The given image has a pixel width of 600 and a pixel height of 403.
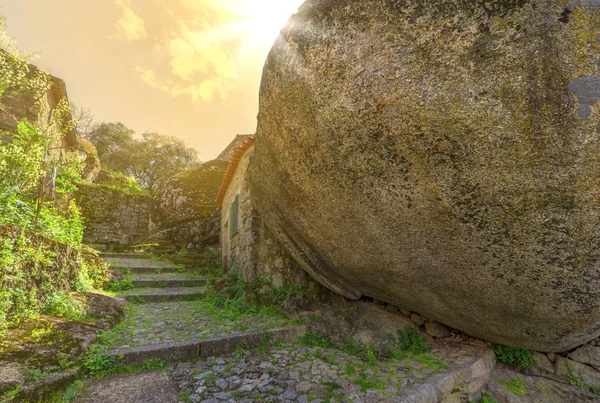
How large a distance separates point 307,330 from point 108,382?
230 cm

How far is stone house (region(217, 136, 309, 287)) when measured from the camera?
462 centimetres

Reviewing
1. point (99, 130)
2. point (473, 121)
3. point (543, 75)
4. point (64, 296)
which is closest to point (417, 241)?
point (473, 121)

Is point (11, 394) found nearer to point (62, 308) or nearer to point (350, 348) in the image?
point (62, 308)

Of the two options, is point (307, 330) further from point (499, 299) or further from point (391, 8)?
point (391, 8)

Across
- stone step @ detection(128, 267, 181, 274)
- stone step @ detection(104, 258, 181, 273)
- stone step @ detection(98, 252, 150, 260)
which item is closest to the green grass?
stone step @ detection(104, 258, 181, 273)

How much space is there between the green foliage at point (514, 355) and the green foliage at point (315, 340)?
2.30 meters

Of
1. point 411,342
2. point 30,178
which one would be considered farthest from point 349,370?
point 30,178

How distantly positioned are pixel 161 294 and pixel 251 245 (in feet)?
6.88

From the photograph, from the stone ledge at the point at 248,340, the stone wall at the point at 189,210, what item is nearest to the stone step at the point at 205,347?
the stone ledge at the point at 248,340

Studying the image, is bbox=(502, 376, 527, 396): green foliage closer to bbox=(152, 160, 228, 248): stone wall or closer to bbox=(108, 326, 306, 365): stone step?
bbox=(108, 326, 306, 365): stone step

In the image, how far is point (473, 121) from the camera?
1.92 m

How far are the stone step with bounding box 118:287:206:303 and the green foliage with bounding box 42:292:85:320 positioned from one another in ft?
5.51

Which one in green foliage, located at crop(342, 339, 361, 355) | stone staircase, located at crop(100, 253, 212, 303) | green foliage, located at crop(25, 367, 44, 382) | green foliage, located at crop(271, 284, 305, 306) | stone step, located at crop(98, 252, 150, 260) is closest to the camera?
green foliage, located at crop(25, 367, 44, 382)

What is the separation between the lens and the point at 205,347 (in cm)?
323
